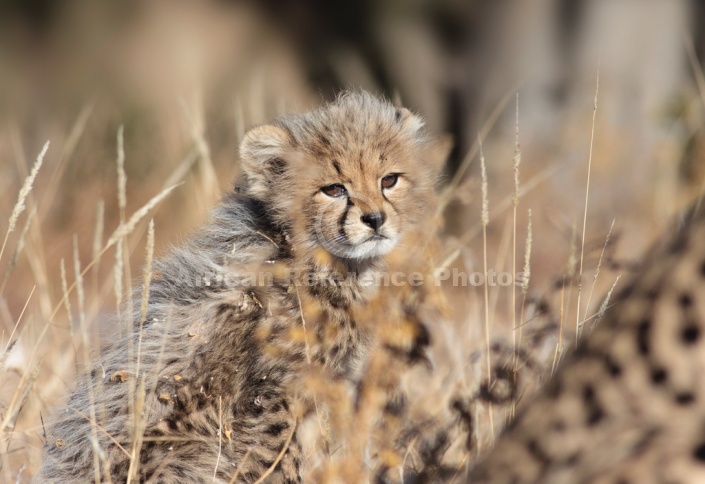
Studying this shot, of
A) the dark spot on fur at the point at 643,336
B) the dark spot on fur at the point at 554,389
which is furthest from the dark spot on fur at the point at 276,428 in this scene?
the dark spot on fur at the point at 643,336

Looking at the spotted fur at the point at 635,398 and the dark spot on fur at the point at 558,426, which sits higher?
the spotted fur at the point at 635,398

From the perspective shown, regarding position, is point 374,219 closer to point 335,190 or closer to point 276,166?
point 335,190

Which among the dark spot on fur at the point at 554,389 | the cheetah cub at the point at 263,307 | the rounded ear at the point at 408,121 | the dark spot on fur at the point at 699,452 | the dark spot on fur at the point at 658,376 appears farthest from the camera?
the rounded ear at the point at 408,121

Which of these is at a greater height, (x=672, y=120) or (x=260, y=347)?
(x=260, y=347)

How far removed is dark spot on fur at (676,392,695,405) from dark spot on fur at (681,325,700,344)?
9 centimetres

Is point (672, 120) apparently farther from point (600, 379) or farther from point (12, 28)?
point (12, 28)

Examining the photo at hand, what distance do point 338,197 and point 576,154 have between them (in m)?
4.83

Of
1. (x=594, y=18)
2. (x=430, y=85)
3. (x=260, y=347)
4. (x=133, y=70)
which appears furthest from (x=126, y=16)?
(x=260, y=347)

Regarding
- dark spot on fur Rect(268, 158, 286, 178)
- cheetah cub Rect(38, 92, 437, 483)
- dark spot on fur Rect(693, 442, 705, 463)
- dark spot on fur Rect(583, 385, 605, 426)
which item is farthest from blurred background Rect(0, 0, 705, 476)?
dark spot on fur Rect(693, 442, 705, 463)

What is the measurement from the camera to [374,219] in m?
3.15

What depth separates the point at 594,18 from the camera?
328 inches

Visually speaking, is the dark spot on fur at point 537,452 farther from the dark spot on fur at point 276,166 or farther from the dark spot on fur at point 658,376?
the dark spot on fur at point 276,166

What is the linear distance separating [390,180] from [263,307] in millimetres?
757

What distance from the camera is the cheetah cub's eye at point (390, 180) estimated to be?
132 inches
